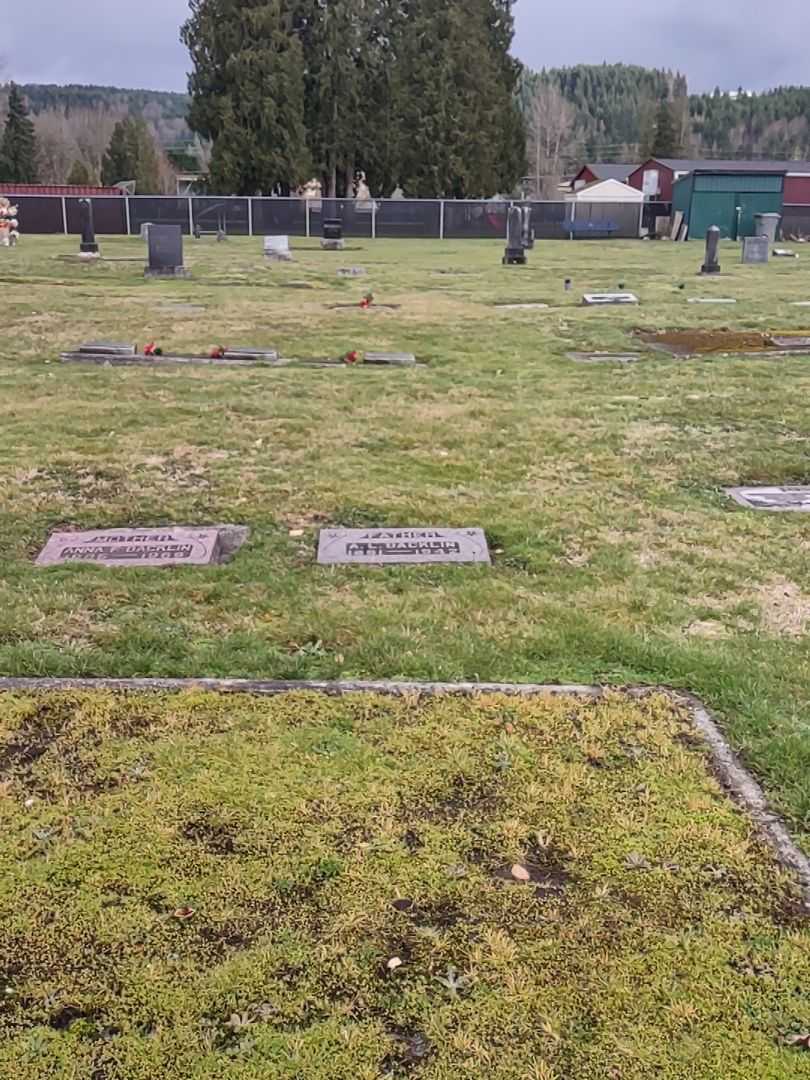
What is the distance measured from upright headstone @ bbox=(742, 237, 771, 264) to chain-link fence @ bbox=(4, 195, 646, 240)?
11.3 meters

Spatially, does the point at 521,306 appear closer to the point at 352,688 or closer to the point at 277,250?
the point at 277,250

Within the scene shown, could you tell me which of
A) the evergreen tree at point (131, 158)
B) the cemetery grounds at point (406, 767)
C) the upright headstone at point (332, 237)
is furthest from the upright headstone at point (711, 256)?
the evergreen tree at point (131, 158)

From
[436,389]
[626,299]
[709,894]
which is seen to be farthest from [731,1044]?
[626,299]

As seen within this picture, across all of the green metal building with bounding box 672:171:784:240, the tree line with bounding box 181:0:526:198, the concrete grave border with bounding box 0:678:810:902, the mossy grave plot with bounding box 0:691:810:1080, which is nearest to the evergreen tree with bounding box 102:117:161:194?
the tree line with bounding box 181:0:526:198

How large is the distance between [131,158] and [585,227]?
35.5 metres

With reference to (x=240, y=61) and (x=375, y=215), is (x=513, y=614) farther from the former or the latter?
(x=240, y=61)

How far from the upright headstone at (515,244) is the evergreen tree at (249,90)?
1981 cm

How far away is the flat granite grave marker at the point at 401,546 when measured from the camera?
173 inches

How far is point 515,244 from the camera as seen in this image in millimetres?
24000

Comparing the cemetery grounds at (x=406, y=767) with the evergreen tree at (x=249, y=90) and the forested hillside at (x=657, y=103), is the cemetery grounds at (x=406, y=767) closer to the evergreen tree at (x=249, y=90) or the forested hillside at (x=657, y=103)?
the evergreen tree at (x=249, y=90)

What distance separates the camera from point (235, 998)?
194 cm

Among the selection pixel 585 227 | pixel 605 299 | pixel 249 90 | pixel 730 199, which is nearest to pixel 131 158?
pixel 249 90

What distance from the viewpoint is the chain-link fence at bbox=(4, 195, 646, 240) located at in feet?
112

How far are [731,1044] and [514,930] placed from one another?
19.1 inches
